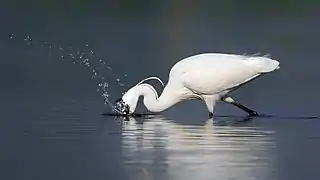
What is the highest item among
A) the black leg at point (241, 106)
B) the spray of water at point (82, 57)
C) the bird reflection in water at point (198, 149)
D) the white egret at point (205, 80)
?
the spray of water at point (82, 57)

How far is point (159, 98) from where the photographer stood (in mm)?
19312

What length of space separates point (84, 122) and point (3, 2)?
2958 cm

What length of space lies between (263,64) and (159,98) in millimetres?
1643


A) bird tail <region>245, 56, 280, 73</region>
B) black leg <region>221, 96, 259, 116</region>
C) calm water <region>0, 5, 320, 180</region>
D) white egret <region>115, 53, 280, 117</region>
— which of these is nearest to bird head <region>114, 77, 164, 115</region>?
white egret <region>115, 53, 280, 117</region>

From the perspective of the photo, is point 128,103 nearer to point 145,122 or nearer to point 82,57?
point 145,122

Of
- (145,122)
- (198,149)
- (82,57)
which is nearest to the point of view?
(198,149)

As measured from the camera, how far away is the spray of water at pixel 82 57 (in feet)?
75.7

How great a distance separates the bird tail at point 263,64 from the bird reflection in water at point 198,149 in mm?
853

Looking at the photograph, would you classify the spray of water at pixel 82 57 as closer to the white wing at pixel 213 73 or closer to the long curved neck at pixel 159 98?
the long curved neck at pixel 159 98

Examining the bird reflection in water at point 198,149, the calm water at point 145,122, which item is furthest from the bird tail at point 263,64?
the bird reflection in water at point 198,149

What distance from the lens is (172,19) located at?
42.7 metres

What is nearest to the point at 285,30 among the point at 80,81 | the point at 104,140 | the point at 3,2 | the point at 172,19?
the point at 172,19

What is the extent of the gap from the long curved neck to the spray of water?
152 centimetres

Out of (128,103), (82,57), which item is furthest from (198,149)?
(82,57)
